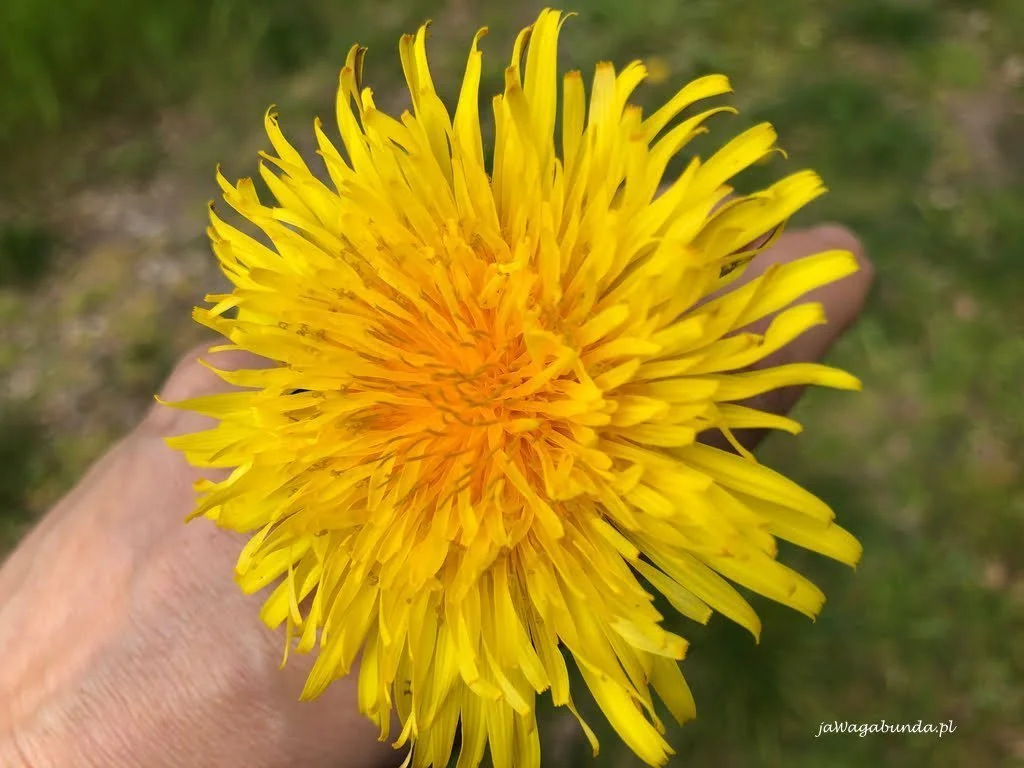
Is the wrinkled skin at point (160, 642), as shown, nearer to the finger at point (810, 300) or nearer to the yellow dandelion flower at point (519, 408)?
the finger at point (810, 300)

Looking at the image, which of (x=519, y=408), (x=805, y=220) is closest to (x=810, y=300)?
(x=519, y=408)

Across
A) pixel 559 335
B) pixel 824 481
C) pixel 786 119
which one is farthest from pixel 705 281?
pixel 786 119

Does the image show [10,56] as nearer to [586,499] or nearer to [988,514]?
[586,499]

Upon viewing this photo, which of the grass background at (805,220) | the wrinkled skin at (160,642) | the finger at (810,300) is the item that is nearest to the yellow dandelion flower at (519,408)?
the wrinkled skin at (160,642)

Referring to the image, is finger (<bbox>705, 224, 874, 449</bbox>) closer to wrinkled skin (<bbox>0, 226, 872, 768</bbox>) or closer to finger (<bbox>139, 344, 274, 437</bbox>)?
wrinkled skin (<bbox>0, 226, 872, 768</bbox>)

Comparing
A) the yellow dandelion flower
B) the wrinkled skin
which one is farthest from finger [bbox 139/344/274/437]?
the yellow dandelion flower
